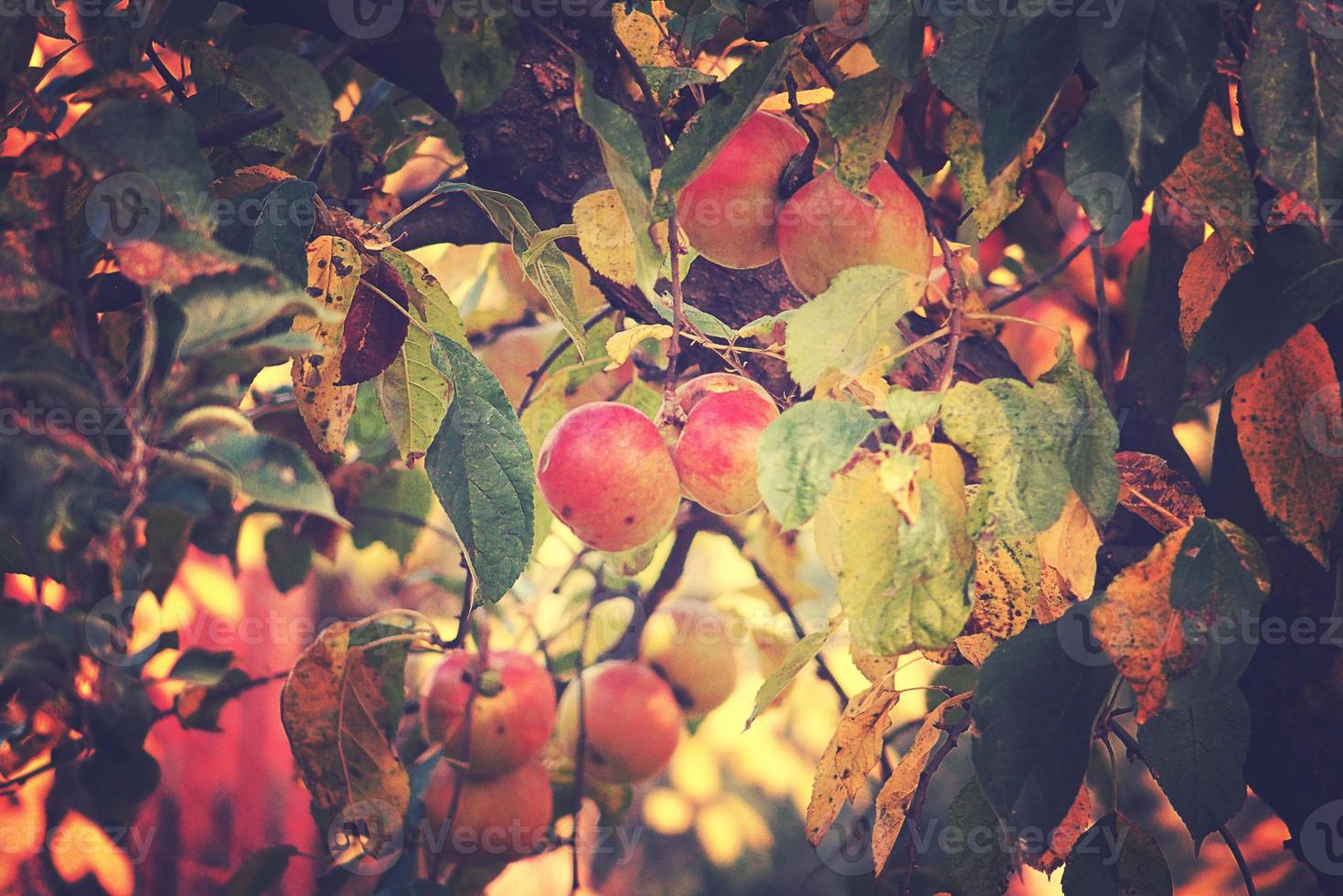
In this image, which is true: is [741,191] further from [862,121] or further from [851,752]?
[851,752]

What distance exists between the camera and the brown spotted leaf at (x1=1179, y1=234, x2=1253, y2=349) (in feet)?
1.70

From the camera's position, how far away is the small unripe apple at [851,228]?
0.54 meters

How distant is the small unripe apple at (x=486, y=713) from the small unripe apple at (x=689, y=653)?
19 centimetres

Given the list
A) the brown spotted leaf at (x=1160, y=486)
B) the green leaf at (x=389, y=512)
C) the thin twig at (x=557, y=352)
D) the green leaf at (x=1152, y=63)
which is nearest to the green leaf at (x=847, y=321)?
the green leaf at (x=1152, y=63)

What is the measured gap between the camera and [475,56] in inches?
20.2

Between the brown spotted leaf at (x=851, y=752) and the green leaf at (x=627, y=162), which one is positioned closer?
the green leaf at (x=627, y=162)

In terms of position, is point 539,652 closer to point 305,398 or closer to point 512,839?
point 512,839

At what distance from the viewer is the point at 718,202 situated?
590mm

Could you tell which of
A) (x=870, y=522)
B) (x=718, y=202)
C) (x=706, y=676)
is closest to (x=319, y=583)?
(x=706, y=676)

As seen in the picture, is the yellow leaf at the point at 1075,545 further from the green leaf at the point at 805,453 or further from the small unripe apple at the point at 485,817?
the small unripe apple at the point at 485,817

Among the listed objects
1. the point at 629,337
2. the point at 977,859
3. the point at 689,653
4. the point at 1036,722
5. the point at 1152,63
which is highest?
the point at 1152,63

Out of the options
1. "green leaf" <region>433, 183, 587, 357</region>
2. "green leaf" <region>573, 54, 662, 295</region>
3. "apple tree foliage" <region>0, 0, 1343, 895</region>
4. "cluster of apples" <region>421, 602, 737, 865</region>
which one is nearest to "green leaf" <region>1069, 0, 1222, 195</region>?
"apple tree foliage" <region>0, 0, 1343, 895</region>

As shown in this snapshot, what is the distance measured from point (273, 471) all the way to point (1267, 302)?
0.48 metres

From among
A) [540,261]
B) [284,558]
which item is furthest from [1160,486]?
[284,558]
